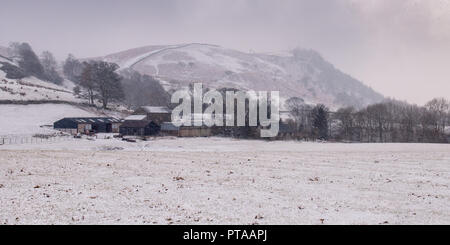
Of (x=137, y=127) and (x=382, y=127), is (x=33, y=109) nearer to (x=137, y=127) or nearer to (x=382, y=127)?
(x=137, y=127)

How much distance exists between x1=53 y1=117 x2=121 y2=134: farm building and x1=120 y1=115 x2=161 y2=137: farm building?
550cm

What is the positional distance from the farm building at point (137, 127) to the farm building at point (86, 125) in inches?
217

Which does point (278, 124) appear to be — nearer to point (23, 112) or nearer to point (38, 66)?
point (23, 112)

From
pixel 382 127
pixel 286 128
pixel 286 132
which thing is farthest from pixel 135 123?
pixel 382 127

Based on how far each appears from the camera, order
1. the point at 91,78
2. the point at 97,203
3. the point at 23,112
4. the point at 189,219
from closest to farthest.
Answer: the point at 189,219
the point at 97,203
the point at 23,112
the point at 91,78

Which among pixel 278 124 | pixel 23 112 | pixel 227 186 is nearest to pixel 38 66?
pixel 23 112

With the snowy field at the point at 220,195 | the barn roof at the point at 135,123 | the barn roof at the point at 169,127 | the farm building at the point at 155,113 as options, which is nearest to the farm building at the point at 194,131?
the barn roof at the point at 169,127

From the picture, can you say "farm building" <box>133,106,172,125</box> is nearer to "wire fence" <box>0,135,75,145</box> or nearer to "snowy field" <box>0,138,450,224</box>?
"wire fence" <box>0,135,75,145</box>

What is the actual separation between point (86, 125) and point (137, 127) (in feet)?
42.6

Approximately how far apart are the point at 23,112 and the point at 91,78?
28.4 meters

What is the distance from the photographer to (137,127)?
8888 centimetres
